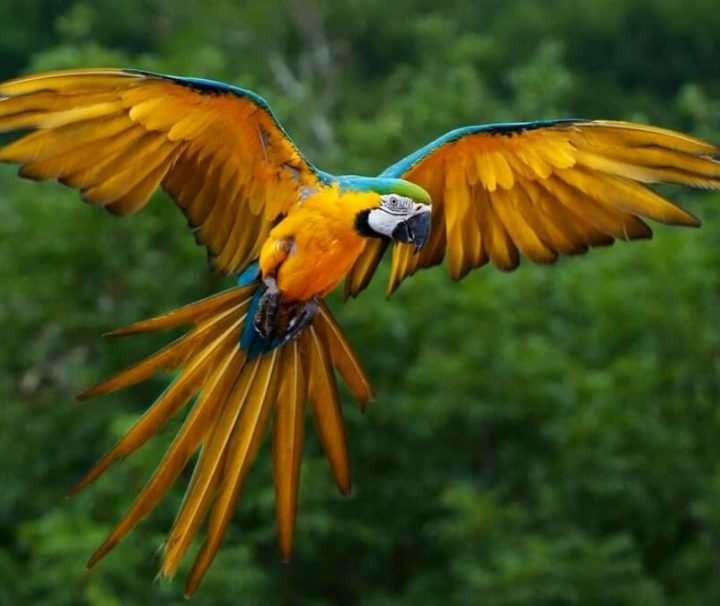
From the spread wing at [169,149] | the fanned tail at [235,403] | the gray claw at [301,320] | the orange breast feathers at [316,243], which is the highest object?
the spread wing at [169,149]

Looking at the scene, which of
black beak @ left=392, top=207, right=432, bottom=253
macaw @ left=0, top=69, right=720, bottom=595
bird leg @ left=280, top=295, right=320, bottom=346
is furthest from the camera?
bird leg @ left=280, top=295, right=320, bottom=346

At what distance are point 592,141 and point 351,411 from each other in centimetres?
738

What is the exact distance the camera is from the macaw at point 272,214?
17.1 ft

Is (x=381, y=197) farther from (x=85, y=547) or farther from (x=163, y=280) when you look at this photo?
(x=163, y=280)

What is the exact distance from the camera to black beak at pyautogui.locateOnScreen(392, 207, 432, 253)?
16.8 feet

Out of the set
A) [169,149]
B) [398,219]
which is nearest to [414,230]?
[398,219]

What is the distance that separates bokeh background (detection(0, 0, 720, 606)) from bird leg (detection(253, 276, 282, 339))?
6094 mm

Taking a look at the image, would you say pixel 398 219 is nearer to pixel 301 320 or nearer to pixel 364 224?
pixel 364 224

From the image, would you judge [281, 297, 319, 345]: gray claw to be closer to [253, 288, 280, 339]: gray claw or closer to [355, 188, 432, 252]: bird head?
[253, 288, 280, 339]: gray claw

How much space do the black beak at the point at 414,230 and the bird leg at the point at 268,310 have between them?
452mm

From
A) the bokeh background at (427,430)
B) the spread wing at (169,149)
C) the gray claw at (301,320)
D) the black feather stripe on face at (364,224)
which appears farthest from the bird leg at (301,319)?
the bokeh background at (427,430)

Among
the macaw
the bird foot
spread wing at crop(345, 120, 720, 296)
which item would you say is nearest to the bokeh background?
Answer: spread wing at crop(345, 120, 720, 296)

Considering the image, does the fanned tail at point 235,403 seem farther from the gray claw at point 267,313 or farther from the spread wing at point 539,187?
the spread wing at point 539,187

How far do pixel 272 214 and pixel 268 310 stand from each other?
0.25m
